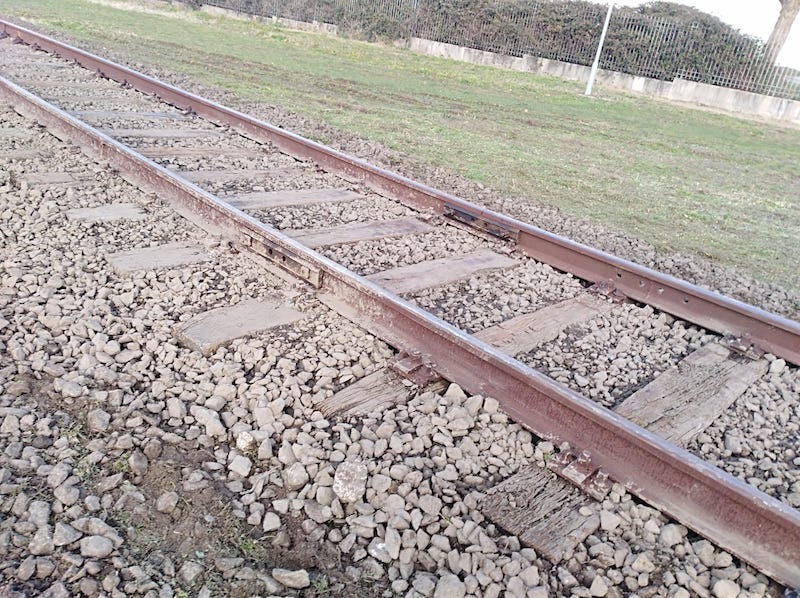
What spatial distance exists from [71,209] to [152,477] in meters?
3.37

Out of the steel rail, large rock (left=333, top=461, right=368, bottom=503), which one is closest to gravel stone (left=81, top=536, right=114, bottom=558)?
large rock (left=333, top=461, right=368, bottom=503)

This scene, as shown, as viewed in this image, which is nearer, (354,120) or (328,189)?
(328,189)

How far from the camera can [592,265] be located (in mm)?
5254

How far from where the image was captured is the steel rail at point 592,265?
444cm

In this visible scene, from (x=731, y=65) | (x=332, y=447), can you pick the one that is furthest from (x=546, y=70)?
(x=332, y=447)

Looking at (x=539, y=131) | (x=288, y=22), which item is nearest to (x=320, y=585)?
(x=539, y=131)

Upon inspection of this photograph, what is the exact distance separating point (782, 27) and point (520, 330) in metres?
28.5

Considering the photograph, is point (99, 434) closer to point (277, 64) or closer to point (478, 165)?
point (478, 165)

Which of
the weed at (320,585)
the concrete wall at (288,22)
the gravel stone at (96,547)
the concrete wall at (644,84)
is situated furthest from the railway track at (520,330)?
the concrete wall at (288,22)

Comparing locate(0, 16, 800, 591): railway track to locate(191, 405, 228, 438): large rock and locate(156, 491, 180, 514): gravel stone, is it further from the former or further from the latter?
locate(156, 491, 180, 514): gravel stone

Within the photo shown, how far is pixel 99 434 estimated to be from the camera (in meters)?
3.03

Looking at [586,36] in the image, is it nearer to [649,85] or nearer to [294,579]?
[649,85]

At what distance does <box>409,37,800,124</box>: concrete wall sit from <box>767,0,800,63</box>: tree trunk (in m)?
2.40

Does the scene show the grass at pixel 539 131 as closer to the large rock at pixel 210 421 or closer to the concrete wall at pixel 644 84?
the concrete wall at pixel 644 84
